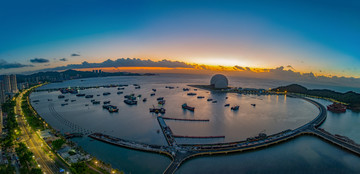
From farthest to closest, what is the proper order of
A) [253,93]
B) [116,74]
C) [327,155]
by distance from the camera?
[116,74] < [253,93] < [327,155]

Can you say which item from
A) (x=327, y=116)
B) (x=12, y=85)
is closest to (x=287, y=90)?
(x=327, y=116)

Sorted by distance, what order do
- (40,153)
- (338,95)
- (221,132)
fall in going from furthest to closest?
(338,95) → (221,132) → (40,153)

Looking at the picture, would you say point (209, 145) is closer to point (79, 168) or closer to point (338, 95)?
point (79, 168)

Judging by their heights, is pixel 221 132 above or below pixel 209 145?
below

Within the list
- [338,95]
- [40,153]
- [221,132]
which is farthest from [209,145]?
[338,95]

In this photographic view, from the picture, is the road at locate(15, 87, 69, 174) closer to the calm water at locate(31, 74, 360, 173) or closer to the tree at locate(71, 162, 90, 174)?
the tree at locate(71, 162, 90, 174)

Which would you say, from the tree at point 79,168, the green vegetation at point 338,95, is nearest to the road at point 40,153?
the tree at point 79,168

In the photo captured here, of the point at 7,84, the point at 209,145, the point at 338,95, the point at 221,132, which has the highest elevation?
the point at 7,84

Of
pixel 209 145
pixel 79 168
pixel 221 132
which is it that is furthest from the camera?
pixel 221 132

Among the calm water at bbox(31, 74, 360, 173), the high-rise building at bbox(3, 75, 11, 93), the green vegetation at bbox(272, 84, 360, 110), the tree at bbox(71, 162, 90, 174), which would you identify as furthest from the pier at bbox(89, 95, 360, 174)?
the high-rise building at bbox(3, 75, 11, 93)

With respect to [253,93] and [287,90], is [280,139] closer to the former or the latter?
[253,93]

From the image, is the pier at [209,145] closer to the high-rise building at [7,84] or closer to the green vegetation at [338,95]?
the green vegetation at [338,95]
